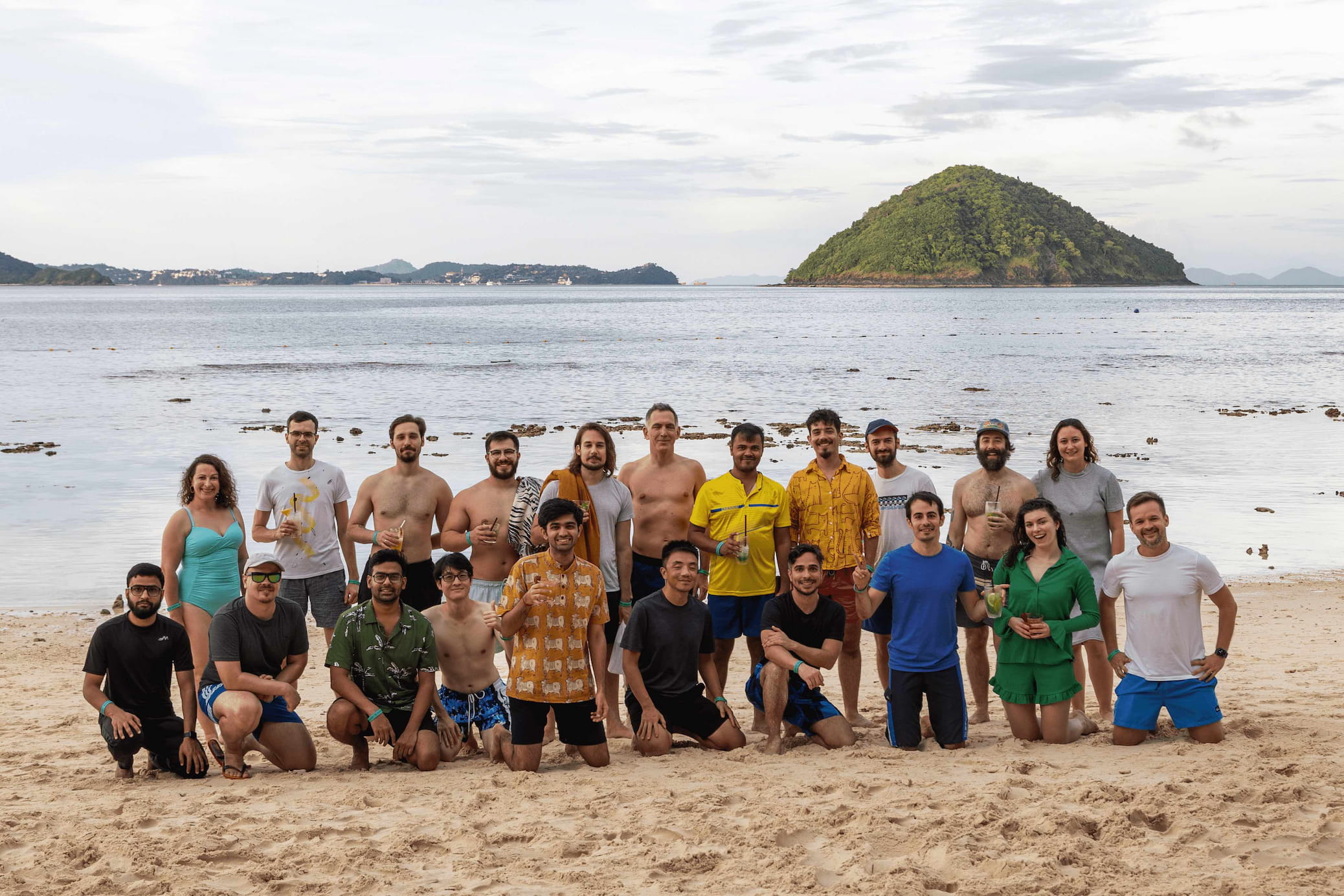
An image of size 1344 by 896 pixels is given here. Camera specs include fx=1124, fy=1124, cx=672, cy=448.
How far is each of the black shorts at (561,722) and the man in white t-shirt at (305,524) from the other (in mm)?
1875

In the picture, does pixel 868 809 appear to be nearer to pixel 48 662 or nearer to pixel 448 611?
pixel 448 611

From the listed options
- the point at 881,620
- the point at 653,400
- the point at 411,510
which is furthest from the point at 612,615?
the point at 653,400

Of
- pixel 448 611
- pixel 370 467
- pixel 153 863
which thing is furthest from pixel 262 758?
pixel 370 467

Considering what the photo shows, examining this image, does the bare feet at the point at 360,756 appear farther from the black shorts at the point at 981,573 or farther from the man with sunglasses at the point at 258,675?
the black shorts at the point at 981,573

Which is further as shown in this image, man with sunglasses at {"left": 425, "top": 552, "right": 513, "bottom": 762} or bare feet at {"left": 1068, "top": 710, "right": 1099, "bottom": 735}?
bare feet at {"left": 1068, "top": 710, "right": 1099, "bottom": 735}

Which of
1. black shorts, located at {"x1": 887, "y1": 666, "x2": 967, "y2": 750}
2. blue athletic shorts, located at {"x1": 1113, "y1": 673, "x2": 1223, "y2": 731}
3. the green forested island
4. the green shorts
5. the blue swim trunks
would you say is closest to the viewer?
blue athletic shorts, located at {"x1": 1113, "y1": 673, "x2": 1223, "y2": 731}

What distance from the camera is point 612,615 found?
768 centimetres

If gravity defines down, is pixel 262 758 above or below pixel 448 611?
below

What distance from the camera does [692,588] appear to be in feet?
23.1

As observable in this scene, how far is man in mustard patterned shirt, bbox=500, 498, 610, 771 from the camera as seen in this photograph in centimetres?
661

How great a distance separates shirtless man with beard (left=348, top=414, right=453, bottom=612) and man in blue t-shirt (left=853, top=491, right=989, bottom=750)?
3.05 metres

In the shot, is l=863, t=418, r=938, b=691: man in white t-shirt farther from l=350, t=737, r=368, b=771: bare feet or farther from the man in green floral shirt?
l=350, t=737, r=368, b=771: bare feet

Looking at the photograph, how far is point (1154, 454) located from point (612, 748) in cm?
1864

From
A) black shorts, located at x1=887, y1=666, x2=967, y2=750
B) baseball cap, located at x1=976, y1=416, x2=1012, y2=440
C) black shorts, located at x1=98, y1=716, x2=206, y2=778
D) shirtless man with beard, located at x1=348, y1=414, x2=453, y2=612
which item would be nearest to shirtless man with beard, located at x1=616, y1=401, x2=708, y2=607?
shirtless man with beard, located at x1=348, y1=414, x2=453, y2=612
